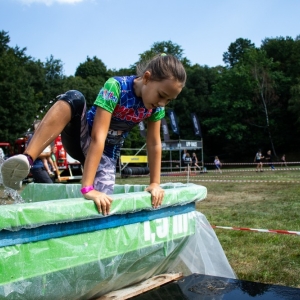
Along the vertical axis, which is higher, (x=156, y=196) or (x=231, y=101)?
(x=231, y=101)

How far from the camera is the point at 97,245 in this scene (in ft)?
6.85

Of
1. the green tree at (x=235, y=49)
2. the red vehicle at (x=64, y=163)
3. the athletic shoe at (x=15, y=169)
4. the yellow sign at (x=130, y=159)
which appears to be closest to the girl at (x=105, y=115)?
the athletic shoe at (x=15, y=169)

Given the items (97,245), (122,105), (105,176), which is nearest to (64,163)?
(105,176)

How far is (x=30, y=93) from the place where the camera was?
35.5 meters

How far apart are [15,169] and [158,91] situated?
96 centimetres

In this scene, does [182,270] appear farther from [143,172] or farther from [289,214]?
[143,172]

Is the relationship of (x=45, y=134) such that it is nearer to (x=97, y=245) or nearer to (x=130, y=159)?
(x=97, y=245)

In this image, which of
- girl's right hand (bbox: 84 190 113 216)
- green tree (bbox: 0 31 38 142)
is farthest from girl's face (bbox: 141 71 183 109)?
green tree (bbox: 0 31 38 142)

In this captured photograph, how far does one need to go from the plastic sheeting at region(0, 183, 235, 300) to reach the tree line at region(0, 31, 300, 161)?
105ft

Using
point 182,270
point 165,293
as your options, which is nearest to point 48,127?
point 165,293

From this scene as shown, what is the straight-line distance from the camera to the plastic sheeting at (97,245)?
5.65 feet

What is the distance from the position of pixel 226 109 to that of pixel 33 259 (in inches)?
1606

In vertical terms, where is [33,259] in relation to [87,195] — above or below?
below

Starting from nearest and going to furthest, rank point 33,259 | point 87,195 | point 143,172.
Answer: point 33,259
point 87,195
point 143,172
